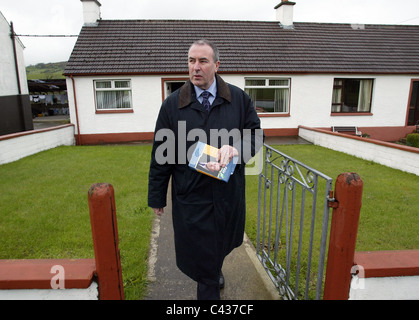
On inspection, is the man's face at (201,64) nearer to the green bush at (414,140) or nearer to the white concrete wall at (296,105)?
the white concrete wall at (296,105)

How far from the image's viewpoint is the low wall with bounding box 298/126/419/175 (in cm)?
715

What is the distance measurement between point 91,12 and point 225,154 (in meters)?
14.9

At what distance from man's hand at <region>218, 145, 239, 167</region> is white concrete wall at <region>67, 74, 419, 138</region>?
438 inches

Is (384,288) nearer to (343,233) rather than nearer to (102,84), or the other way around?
(343,233)

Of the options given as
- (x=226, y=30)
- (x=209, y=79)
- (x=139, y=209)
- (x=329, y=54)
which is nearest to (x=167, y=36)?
(x=226, y=30)

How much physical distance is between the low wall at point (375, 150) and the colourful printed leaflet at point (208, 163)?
6827mm

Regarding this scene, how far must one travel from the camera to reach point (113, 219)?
1727 mm

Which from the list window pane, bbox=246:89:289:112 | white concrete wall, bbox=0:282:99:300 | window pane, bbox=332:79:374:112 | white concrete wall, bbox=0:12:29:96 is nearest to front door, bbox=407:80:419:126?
window pane, bbox=332:79:374:112

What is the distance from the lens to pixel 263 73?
42.4 ft

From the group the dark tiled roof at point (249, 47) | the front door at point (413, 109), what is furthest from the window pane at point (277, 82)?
the front door at point (413, 109)

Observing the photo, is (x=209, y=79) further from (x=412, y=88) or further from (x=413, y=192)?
(x=412, y=88)

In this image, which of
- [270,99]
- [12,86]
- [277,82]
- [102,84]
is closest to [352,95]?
[277,82]

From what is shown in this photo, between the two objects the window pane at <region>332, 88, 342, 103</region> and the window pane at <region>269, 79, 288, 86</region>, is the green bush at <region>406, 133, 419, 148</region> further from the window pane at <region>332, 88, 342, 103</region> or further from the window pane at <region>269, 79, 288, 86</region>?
the window pane at <region>269, 79, 288, 86</region>
